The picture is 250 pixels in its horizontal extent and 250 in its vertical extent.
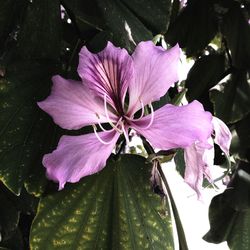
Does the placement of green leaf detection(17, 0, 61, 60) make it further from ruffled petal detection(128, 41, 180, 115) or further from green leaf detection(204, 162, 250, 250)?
green leaf detection(204, 162, 250, 250)

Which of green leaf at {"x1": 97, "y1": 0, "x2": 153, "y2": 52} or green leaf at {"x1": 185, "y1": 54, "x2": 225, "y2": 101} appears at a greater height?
green leaf at {"x1": 97, "y1": 0, "x2": 153, "y2": 52}

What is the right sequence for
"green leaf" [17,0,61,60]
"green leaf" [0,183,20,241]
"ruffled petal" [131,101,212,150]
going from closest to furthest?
"ruffled petal" [131,101,212,150]
"green leaf" [17,0,61,60]
"green leaf" [0,183,20,241]

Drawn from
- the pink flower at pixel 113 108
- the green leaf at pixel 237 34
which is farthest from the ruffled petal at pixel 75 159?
the green leaf at pixel 237 34

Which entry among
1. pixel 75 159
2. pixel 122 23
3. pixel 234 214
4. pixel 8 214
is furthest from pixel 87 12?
pixel 234 214

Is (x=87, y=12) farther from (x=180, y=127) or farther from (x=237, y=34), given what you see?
(x=237, y=34)

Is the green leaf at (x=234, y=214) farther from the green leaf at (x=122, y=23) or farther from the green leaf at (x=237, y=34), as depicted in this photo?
the green leaf at (x=122, y=23)

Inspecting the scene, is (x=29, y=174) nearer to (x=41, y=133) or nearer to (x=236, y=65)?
(x=41, y=133)

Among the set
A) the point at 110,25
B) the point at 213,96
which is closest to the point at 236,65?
the point at 213,96

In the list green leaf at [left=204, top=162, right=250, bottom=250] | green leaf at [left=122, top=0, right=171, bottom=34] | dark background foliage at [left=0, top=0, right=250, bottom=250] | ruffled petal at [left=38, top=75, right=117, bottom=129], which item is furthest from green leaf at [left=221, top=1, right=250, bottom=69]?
ruffled petal at [left=38, top=75, right=117, bottom=129]
